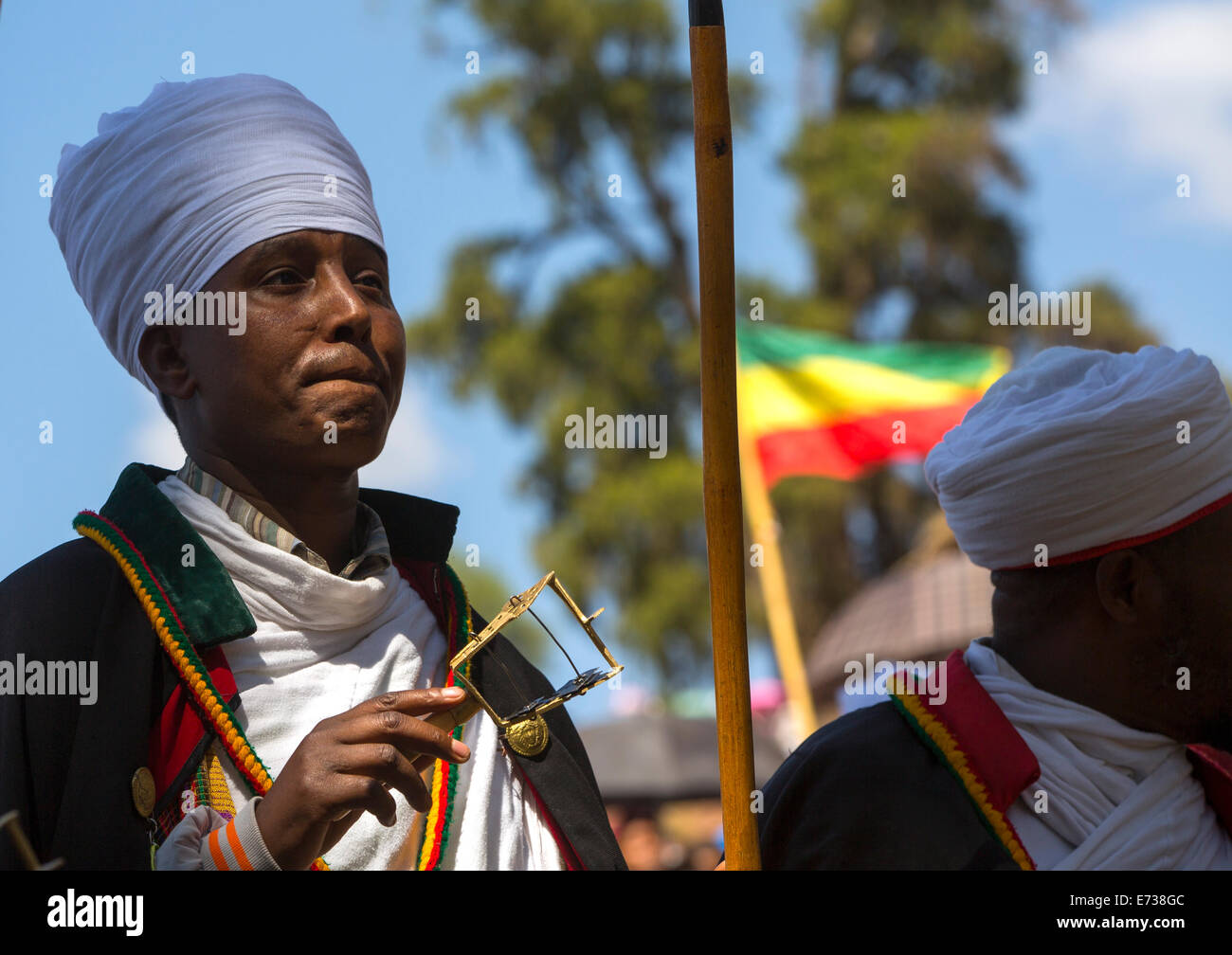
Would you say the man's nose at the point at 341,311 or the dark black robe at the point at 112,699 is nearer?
the dark black robe at the point at 112,699

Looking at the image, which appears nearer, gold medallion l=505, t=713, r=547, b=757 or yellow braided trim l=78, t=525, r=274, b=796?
yellow braided trim l=78, t=525, r=274, b=796

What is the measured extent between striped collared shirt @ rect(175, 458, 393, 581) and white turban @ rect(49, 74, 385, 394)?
17cm

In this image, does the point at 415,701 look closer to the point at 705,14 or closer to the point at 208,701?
the point at 208,701

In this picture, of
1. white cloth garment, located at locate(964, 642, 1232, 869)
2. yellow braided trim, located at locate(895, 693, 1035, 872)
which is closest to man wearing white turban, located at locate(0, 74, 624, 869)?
yellow braided trim, located at locate(895, 693, 1035, 872)

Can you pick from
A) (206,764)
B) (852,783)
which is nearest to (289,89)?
(206,764)

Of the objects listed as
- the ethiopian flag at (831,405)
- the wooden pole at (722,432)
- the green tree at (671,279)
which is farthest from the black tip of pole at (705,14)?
the green tree at (671,279)

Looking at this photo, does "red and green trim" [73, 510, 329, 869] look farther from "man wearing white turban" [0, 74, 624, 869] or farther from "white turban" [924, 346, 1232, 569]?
"white turban" [924, 346, 1232, 569]

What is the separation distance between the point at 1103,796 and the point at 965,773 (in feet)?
0.73

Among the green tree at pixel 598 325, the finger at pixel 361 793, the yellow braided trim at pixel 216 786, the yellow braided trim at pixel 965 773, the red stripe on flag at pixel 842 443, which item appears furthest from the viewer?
the green tree at pixel 598 325

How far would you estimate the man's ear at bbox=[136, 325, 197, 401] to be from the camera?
2189mm

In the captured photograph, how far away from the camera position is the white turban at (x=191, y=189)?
7.04ft

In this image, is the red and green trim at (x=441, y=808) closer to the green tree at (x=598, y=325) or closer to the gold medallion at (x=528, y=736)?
the gold medallion at (x=528, y=736)

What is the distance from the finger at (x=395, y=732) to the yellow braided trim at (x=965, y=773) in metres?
0.94

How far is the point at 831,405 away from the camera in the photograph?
11234 millimetres
